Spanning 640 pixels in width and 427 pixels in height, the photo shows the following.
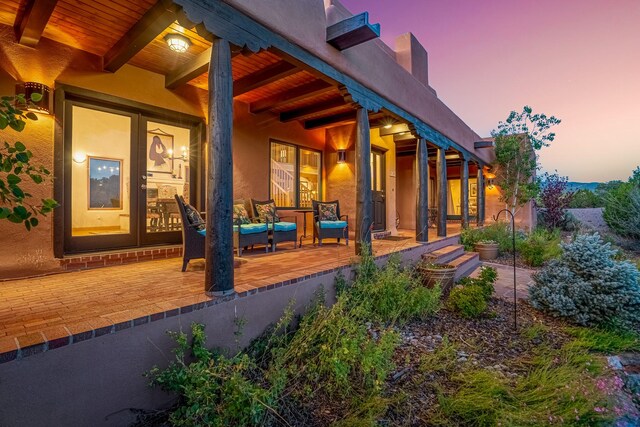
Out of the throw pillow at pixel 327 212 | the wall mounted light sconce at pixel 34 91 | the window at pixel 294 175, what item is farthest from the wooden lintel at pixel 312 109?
the wall mounted light sconce at pixel 34 91

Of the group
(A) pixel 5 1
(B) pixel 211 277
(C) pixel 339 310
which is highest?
(A) pixel 5 1

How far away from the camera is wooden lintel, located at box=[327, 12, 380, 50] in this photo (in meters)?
3.52

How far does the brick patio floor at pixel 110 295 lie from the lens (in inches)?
72.5

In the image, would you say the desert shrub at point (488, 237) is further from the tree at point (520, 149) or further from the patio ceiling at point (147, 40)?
the patio ceiling at point (147, 40)

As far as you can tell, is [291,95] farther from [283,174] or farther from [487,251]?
[487,251]

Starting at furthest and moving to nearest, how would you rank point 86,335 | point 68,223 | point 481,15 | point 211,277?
point 481,15 → point 68,223 → point 211,277 → point 86,335

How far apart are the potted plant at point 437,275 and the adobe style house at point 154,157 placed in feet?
2.02

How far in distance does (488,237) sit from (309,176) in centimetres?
520

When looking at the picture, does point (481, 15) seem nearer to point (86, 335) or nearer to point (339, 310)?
point (339, 310)

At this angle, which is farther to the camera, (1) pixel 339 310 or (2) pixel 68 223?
(2) pixel 68 223

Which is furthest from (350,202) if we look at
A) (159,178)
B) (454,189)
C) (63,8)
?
(454,189)

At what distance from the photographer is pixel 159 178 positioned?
4918 mm

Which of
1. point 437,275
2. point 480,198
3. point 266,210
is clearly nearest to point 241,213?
point 266,210

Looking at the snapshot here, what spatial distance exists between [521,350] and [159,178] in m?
5.38
